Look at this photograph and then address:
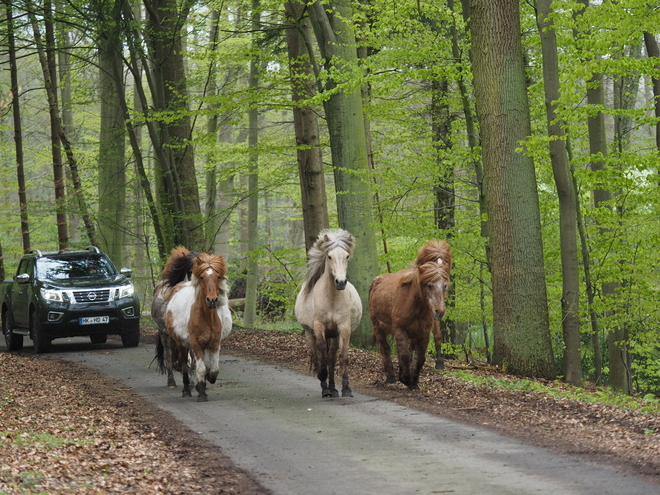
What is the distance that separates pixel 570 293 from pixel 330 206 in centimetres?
2433

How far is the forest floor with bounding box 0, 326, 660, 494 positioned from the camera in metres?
6.02

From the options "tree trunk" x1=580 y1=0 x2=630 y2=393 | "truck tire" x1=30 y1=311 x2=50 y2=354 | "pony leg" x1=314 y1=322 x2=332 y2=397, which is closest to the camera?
"pony leg" x1=314 y1=322 x2=332 y2=397

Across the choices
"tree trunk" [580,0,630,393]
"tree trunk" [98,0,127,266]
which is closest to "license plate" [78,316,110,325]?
"tree trunk" [98,0,127,266]

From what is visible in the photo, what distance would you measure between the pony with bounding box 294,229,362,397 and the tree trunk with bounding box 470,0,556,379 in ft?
9.78

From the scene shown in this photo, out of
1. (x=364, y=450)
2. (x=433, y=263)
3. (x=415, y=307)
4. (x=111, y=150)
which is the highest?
(x=111, y=150)

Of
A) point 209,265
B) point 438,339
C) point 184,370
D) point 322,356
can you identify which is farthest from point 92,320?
point 322,356

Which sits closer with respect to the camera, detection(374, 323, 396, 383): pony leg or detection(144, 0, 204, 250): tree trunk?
detection(374, 323, 396, 383): pony leg

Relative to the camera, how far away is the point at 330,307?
10266mm

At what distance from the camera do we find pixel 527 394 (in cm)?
1002

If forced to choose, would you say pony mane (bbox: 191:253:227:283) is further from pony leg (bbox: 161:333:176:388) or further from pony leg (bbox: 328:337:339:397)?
pony leg (bbox: 161:333:176:388)

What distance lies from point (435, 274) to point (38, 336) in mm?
10501

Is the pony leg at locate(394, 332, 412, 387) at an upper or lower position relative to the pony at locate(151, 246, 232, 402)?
lower

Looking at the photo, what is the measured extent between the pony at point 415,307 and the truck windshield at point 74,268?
9094 mm

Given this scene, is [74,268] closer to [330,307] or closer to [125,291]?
[125,291]
